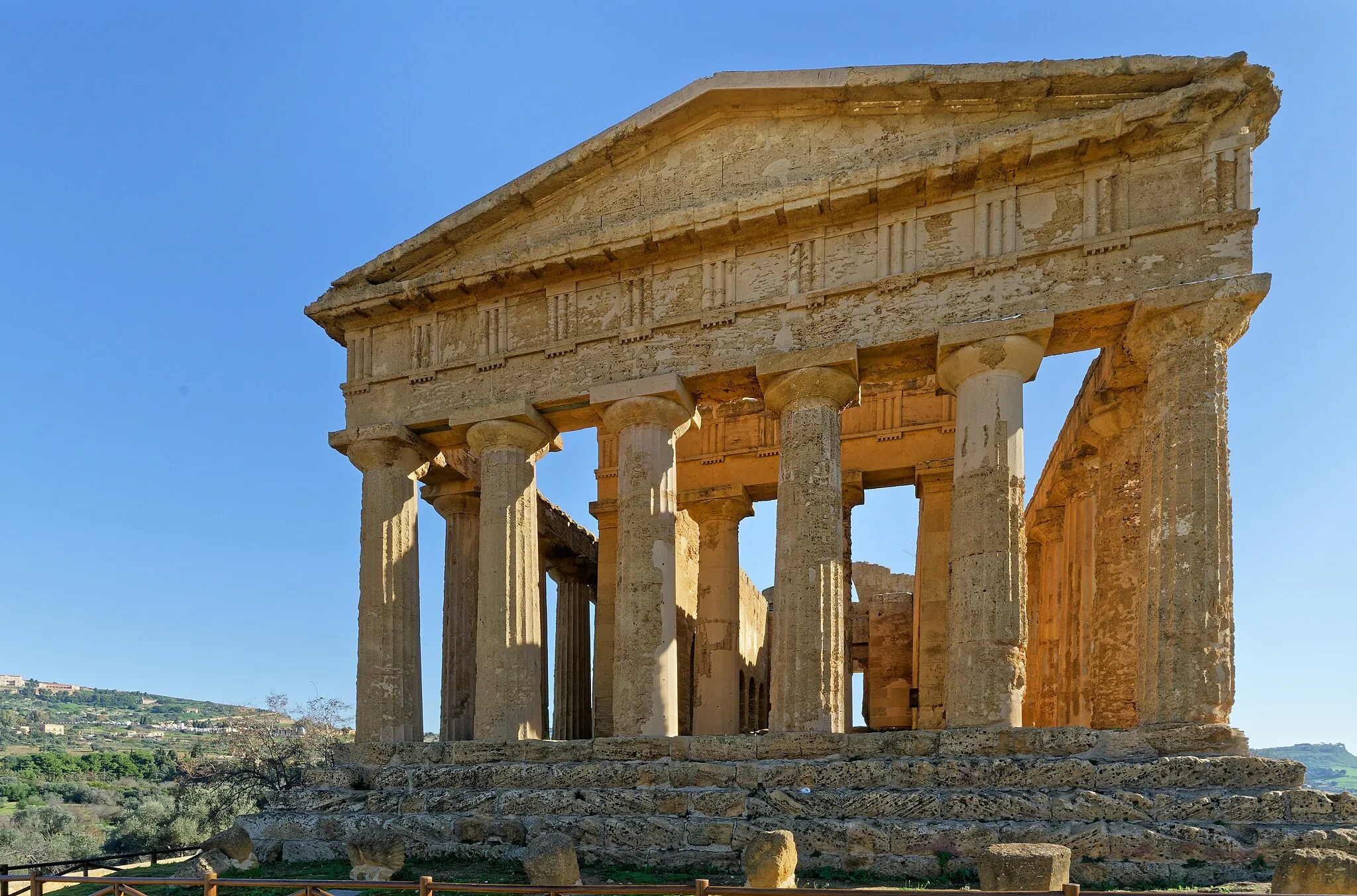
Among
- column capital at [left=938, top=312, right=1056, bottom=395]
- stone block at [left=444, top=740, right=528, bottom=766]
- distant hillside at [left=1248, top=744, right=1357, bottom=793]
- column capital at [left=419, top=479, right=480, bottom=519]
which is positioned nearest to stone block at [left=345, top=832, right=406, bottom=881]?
stone block at [left=444, top=740, right=528, bottom=766]

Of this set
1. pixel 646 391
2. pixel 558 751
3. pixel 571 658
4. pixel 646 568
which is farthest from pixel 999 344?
pixel 571 658

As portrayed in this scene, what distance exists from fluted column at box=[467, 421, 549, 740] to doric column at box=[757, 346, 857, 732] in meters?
3.92

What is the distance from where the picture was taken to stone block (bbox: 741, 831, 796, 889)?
29.6ft

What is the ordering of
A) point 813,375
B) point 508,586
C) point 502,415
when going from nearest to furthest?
1. point 813,375
2. point 508,586
3. point 502,415

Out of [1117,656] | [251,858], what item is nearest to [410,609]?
[251,858]

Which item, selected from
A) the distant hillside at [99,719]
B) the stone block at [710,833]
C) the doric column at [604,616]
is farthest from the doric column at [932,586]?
the distant hillside at [99,719]

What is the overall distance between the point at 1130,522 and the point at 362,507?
12.3 meters

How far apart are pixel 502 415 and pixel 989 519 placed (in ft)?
24.5

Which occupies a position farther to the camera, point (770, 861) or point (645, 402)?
point (645, 402)

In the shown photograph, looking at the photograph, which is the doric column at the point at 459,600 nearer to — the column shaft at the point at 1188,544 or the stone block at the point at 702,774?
the stone block at the point at 702,774

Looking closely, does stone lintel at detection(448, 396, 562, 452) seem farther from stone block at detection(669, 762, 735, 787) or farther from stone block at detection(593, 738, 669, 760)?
stone block at detection(669, 762, 735, 787)

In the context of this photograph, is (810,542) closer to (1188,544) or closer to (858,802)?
(858,802)

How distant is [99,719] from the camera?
10919 cm

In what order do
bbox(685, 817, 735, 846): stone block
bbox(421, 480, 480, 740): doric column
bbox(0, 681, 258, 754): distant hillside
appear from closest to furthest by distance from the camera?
1. bbox(685, 817, 735, 846): stone block
2. bbox(421, 480, 480, 740): doric column
3. bbox(0, 681, 258, 754): distant hillside
